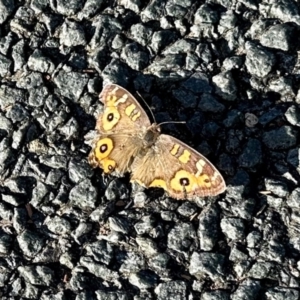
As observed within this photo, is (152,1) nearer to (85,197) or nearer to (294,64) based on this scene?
(294,64)

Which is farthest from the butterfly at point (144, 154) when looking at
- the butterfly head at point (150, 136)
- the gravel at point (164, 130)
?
the gravel at point (164, 130)

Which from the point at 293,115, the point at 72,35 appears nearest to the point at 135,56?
the point at 72,35

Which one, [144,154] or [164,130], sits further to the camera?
[164,130]

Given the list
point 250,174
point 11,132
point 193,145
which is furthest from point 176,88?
point 11,132

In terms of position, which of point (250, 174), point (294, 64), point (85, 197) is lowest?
point (85, 197)

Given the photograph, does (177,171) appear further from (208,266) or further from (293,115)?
(293,115)

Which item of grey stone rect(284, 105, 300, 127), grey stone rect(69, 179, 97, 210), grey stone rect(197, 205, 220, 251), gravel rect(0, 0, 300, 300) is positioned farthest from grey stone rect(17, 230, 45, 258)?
grey stone rect(284, 105, 300, 127)
